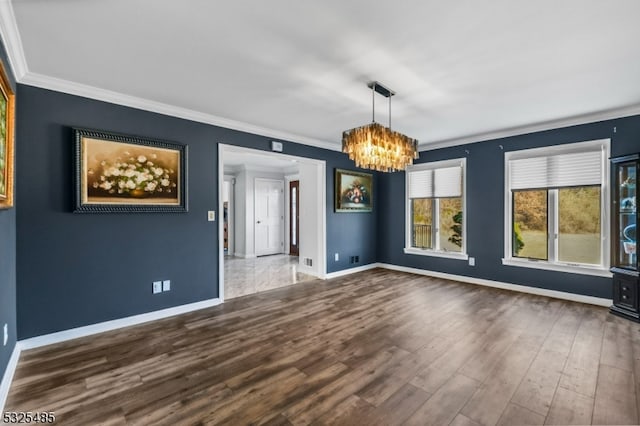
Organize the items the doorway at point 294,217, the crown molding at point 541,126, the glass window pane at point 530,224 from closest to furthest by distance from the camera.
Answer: the crown molding at point 541,126
the glass window pane at point 530,224
the doorway at point 294,217

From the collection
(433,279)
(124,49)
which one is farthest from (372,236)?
(124,49)

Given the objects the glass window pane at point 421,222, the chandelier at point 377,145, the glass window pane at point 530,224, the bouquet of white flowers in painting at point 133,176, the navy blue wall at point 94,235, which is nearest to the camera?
the navy blue wall at point 94,235

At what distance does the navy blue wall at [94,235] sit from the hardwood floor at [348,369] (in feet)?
1.15

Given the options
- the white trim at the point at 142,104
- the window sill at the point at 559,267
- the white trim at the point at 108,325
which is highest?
the white trim at the point at 142,104

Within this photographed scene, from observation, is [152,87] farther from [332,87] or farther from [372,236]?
[372,236]

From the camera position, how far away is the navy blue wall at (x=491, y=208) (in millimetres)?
3910

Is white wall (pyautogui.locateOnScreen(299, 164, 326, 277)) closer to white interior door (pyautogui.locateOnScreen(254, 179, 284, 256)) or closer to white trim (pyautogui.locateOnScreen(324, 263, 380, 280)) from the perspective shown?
white trim (pyautogui.locateOnScreen(324, 263, 380, 280))

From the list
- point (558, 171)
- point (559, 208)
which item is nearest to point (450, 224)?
point (559, 208)

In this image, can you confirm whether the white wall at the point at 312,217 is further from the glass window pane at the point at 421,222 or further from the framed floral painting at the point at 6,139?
the framed floral painting at the point at 6,139

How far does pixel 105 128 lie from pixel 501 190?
5566 mm

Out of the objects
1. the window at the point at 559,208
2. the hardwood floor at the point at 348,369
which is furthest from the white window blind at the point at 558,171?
the hardwood floor at the point at 348,369

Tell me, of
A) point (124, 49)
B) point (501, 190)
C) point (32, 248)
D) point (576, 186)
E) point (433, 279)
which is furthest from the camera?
point (433, 279)

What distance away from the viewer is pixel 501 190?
483cm

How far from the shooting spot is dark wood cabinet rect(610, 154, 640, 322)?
11.4ft
